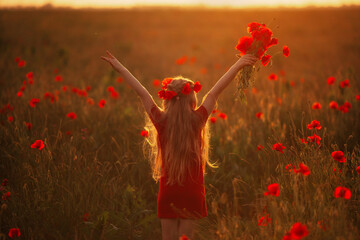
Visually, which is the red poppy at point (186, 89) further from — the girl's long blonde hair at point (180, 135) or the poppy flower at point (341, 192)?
the poppy flower at point (341, 192)

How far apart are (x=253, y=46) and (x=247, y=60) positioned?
117mm

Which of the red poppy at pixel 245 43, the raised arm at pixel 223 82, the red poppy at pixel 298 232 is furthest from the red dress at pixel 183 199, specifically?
the red poppy at pixel 298 232

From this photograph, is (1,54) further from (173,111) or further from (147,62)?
(173,111)

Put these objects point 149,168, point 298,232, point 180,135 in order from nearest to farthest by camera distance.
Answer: point 298,232
point 180,135
point 149,168

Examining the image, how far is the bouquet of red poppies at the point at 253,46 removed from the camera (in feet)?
7.50

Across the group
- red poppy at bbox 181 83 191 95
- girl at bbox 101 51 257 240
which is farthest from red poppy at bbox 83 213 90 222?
red poppy at bbox 181 83 191 95

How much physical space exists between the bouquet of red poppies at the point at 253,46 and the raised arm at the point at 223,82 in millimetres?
63

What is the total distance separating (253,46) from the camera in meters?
2.34

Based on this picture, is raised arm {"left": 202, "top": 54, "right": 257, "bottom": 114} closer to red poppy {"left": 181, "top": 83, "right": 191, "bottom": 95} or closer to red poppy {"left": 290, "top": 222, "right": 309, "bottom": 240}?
red poppy {"left": 181, "top": 83, "right": 191, "bottom": 95}

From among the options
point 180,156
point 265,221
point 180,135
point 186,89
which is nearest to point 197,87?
point 186,89

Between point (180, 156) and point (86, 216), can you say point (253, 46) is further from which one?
point (86, 216)

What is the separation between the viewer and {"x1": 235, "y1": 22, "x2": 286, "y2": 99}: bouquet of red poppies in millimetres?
2287

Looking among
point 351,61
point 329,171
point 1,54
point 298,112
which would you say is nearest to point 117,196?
point 329,171

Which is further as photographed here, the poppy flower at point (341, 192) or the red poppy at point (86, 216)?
the red poppy at point (86, 216)
